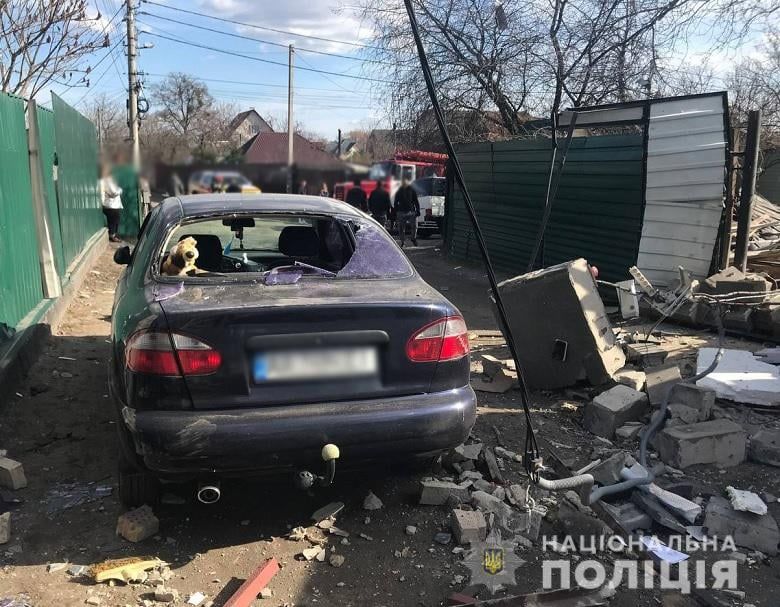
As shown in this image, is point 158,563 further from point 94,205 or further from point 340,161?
point 94,205

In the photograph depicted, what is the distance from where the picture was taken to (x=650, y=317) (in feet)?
23.9

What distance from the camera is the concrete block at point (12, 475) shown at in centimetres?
352

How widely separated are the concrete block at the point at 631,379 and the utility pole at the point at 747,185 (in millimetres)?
3341

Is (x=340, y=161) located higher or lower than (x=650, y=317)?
higher

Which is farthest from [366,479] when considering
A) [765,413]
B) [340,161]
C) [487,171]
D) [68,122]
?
[487,171]

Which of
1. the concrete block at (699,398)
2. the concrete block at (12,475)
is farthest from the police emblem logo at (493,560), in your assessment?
the concrete block at (12,475)

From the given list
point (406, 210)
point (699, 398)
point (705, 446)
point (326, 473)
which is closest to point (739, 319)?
point (699, 398)

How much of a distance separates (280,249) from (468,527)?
2.38 meters

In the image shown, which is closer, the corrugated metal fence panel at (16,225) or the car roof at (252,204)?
the car roof at (252,204)

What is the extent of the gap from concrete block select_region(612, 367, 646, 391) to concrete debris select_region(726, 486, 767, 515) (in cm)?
143

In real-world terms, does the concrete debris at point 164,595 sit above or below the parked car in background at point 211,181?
below

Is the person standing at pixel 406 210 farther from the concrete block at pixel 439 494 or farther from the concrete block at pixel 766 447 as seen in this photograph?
the concrete block at pixel 439 494

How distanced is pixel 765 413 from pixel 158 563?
4.10 m

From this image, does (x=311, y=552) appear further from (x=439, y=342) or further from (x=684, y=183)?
(x=684, y=183)
